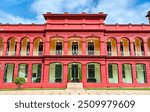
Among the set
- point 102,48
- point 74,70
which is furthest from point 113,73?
point 74,70

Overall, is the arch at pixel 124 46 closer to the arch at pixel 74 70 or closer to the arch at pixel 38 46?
the arch at pixel 74 70

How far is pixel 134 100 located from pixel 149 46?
26151 millimetres

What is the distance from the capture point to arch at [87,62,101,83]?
28.0 m

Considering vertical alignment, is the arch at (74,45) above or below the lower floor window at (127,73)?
above

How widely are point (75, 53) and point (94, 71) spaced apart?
12.7ft

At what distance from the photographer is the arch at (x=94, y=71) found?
1102 inches

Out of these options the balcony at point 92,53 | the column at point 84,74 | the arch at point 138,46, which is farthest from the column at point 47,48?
the arch at point 138,46

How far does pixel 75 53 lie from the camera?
29.1 m

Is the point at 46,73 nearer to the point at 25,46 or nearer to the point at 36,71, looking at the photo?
the point at 36,71

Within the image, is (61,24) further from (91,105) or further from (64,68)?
(91,105)

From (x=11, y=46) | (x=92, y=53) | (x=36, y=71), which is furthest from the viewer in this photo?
(x=11, y=46)

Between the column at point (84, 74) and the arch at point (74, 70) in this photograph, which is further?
the arch at point (74, 70)

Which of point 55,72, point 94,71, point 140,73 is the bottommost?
point 140,73

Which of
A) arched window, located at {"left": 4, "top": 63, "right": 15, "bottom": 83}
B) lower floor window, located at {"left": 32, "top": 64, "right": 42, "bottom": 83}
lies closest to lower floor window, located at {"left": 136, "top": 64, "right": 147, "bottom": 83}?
lower floor window, located at {"left": 32, "top": 64, "right": 42, "bottom": 83}
